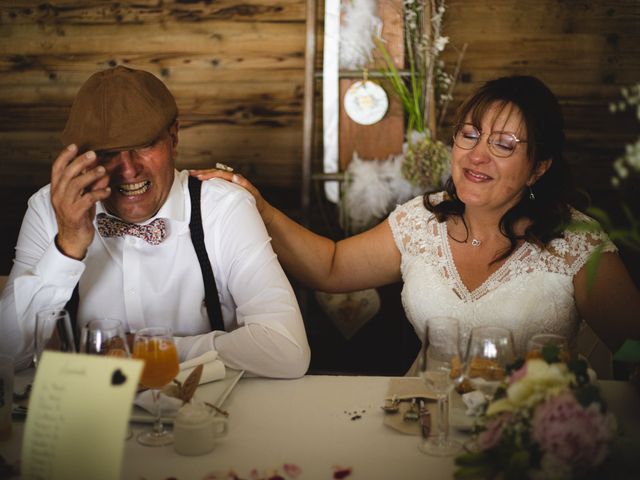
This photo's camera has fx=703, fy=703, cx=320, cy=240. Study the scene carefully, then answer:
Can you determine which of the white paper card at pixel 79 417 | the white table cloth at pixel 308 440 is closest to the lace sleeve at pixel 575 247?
the white table cloth at pixel 308 440

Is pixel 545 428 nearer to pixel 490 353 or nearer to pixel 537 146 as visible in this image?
pixel 490 353

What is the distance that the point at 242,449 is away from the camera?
4.15 feet

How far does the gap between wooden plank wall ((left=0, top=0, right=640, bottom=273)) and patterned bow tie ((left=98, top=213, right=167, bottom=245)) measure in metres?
1.57

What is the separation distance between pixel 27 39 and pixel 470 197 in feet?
8.22

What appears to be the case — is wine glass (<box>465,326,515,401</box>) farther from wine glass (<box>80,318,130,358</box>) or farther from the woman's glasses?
the woman's glasses

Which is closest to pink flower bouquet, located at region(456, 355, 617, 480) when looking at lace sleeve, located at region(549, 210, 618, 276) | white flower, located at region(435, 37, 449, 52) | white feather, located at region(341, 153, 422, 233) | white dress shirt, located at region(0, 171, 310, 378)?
white dress shirt, located at region(0, 171, 310, 378)

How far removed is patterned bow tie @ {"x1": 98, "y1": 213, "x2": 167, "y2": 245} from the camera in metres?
1.94

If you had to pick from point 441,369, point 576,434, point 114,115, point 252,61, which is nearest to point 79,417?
point 441,369

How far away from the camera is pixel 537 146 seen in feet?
6.63

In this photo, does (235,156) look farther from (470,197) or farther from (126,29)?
(470,197)

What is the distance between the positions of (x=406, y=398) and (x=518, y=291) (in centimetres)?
72

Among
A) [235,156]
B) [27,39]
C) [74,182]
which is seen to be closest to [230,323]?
[74,182]

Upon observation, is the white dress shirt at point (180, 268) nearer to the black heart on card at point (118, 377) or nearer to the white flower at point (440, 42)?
the black heart on card at point (118, 377)

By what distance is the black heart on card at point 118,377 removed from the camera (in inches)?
39.7
